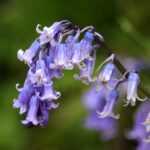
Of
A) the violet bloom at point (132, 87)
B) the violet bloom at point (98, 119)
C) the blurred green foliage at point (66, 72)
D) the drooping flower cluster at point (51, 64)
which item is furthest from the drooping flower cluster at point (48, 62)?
the blurred green foliage at point (66, 72)

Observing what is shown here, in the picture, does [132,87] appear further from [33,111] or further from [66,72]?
[66,72]

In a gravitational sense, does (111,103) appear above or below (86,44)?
below

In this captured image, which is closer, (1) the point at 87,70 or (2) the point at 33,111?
(2) the point at 33,111

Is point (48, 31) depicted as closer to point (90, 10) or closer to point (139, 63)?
point (139, 63)

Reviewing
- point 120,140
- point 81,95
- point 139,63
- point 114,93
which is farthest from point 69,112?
point 114,93

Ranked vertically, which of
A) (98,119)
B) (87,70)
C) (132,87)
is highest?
(98,119)

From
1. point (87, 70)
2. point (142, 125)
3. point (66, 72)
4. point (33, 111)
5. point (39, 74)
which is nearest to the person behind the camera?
point (39, 74)

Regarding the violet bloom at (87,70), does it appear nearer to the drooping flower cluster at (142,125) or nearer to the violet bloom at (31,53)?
the violet bloom at (31,53)

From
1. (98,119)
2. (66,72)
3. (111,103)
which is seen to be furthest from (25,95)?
(66,72)
